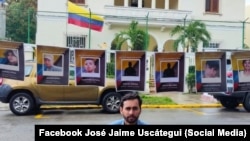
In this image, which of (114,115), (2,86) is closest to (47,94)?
(2,86)

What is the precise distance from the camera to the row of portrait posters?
25.3 feet

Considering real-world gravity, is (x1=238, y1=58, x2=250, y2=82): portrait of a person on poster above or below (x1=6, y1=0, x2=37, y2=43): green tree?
below

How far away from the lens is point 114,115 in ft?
40.2

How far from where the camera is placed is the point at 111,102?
1251cm

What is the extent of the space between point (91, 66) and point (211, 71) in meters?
2.31

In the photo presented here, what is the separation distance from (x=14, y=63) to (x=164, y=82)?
2860 mm

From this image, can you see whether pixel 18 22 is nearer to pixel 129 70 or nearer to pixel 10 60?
pixel 10 60

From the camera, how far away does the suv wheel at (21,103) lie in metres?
11.9

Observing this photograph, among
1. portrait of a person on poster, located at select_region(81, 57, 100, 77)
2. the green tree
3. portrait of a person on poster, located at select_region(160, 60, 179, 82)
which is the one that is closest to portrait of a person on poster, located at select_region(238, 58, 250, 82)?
portrait of a person on poster, located at select_region(160, 60, 179, 82)

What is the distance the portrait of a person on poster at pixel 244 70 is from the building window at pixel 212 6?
20.6 m

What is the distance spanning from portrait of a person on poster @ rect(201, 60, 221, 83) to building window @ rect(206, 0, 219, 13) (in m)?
20.7

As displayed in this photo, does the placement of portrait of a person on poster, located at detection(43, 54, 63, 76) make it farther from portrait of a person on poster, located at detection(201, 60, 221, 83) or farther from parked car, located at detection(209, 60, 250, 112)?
parked car, located at detection(209, 60, 250, 112)

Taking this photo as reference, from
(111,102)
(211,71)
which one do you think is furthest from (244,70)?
(111,102)

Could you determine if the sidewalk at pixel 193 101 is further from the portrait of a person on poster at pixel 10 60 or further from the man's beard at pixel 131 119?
the man's beard at pixel 131 119
